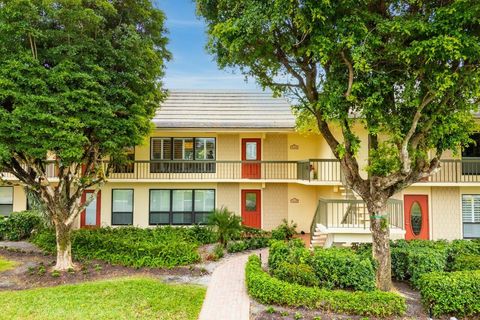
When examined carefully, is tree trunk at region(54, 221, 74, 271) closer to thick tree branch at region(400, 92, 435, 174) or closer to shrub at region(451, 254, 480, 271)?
thick tree branch at region(400, 92, 435, 174)

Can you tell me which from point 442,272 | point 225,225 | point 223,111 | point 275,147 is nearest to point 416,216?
point 442,272

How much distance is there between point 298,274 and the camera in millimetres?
9297

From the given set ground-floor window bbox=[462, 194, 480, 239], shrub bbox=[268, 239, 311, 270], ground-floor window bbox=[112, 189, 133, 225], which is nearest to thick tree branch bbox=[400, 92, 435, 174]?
shrub bbox=[268, 239, 311, 270]

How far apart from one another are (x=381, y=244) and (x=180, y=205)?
1253 cm

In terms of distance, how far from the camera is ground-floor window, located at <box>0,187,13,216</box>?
63.9ft

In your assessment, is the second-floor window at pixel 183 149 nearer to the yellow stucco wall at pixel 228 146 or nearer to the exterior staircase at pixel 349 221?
the yellow stucco wall at pixel 228 146

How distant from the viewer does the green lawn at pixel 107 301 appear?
8.10 meters

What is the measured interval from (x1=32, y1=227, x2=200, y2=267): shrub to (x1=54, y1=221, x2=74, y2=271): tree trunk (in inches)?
49.0

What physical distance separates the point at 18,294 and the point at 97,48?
840 centimetres

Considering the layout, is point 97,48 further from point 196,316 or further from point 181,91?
point 181,91

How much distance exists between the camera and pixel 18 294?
9539 millimetres

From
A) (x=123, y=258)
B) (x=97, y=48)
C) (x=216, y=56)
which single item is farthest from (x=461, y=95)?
(x=123, y=258)

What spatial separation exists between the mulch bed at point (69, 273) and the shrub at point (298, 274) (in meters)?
3.44

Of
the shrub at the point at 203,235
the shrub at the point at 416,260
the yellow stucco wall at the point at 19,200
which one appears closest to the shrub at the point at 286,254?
the shrub at the point at 416,260
